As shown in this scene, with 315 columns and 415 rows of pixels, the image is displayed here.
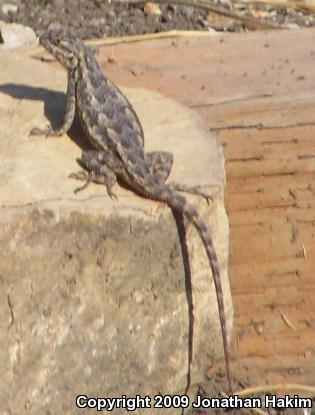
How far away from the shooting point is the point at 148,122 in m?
6.04

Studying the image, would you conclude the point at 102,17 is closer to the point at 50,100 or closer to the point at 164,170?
the point at 50,100

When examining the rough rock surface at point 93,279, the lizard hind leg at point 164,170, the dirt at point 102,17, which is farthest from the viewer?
the dirt at point 102,17

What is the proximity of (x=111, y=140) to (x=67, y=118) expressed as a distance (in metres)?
0.32

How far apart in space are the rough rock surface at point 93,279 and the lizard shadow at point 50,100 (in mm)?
67

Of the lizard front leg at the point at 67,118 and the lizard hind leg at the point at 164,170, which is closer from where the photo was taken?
the lizard hind leg at the point at 164,170

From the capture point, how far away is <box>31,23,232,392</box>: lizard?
532cm

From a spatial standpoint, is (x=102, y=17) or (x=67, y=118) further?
(x=102, y=17)

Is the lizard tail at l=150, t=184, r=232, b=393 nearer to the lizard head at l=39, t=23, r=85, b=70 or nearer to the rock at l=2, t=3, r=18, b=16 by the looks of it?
the lizard head at l=39, t=23, r=85, b=70

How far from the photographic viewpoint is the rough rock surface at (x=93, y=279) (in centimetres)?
501

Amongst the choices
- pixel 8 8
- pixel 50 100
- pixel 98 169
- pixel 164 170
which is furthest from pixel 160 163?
pixel 8 8

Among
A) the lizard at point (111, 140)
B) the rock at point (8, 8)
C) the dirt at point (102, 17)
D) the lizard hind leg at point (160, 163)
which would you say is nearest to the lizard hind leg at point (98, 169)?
the lizard at point (111, 140)

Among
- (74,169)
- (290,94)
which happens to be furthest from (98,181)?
(290,94)

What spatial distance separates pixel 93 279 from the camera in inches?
205

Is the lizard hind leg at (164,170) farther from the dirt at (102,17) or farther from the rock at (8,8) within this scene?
the rock at (8,8)
